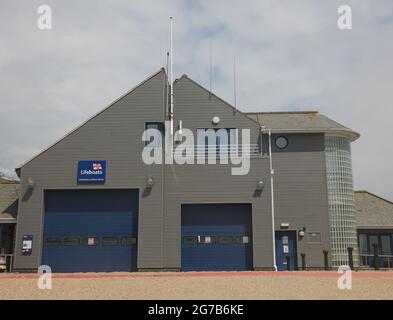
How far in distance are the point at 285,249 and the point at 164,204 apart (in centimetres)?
661

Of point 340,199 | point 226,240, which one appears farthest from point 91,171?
point 340,199

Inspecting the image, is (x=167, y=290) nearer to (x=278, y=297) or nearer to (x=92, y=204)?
(x=278, y=297)

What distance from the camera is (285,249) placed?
25.3 m

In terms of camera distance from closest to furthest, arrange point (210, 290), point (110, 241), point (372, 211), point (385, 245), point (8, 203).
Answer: point (210, 290), point (110, 241), point (8, 203), point (385, 245), point (372, 211)

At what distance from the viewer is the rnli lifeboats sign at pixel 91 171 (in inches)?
971

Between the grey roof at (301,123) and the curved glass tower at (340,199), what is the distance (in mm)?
580

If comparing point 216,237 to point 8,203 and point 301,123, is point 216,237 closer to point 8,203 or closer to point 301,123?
point 301,123

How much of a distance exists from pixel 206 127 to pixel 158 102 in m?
2.82

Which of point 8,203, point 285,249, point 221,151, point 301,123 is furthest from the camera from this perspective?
point 301,123

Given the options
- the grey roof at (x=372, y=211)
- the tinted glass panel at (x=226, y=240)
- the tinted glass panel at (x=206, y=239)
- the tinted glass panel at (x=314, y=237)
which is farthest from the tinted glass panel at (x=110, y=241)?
the grey roof at (x=372, y=211)

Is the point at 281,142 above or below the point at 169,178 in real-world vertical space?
above

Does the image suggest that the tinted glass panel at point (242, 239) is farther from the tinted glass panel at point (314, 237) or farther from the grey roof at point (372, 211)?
the grey roof at point (372, 211)

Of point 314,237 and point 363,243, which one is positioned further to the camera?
point 363,243

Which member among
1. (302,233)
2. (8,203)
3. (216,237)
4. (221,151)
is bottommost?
(216,237)
